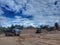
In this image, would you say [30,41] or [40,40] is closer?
[30,41]

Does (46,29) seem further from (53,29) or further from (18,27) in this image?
(18,27)

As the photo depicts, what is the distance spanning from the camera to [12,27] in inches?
684

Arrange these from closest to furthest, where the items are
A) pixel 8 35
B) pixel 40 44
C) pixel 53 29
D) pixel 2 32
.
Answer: pixel 40 44 → pixel 8 35 → pixel 2 32 → pixel 53 29

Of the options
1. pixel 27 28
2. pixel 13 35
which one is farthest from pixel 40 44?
pixel 27 28

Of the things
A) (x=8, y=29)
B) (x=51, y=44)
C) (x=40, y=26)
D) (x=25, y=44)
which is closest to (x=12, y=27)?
(x=8, y=29)

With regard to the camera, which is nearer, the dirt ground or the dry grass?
the dirt ground

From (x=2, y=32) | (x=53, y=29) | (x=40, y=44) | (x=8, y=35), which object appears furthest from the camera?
(x=53, y=29)

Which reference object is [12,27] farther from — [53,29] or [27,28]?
[53,29]

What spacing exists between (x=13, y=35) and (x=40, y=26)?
3230 millimetres

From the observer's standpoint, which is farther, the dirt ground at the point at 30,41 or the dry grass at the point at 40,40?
the dry grass at the point at 40,40

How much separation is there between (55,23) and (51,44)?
701cm

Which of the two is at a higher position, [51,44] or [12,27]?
[12,27]

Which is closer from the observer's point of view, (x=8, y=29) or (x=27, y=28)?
(x=8, y=29)

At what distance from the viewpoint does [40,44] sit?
41.4 ft
